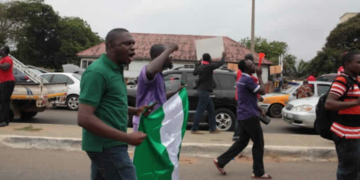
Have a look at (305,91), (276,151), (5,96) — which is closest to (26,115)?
(5,96)

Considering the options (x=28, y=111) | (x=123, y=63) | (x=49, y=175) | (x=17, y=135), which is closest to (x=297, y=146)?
(x=49, y=175)

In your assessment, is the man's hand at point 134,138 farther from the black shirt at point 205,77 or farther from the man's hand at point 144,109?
the black shirt at point 205,77

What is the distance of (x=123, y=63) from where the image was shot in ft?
8.52

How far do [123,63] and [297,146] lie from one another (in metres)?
4.93

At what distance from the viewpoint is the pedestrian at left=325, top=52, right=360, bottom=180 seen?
3.53 meters

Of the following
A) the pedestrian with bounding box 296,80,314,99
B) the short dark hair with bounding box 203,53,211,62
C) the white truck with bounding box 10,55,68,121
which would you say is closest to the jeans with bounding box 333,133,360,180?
the short dark hair with bounding box 203,53,211,62

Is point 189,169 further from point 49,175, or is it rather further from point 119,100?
point 119,100

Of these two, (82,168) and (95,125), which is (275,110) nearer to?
(82,168)

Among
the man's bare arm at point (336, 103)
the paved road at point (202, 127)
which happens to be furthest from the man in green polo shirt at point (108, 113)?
the paved road at point (202, 127)

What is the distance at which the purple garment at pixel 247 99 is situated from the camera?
4.92m

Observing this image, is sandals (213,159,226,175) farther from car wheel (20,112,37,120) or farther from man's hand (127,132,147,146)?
car wheel (20,112,37,120)

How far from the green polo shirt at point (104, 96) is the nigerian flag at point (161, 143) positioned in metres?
0.54

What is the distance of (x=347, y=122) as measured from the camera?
3600 millimetres

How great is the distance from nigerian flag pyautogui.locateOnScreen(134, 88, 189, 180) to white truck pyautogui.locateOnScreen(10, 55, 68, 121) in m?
6.65
